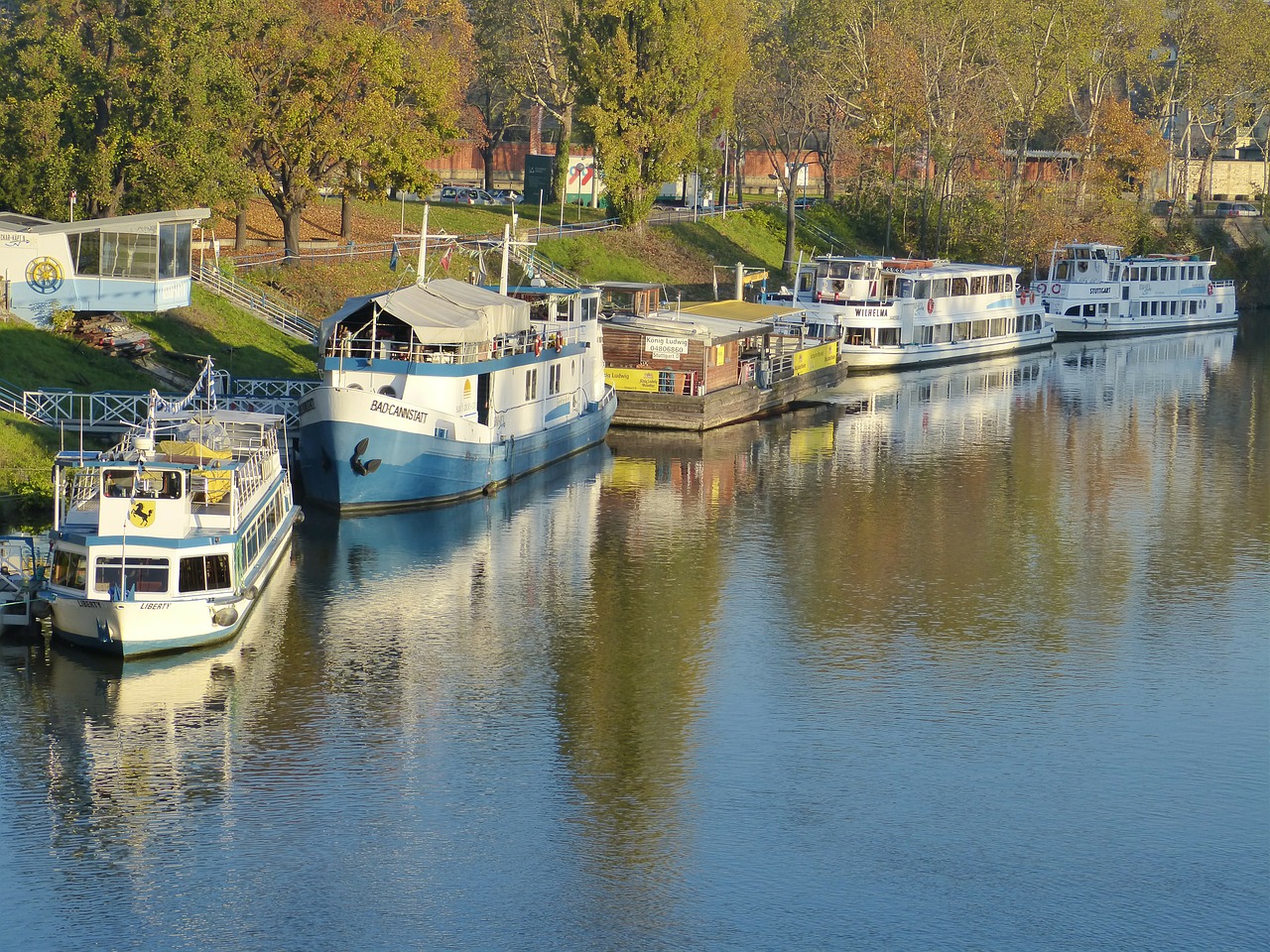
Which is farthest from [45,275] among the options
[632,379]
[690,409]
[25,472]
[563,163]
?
[563,163]

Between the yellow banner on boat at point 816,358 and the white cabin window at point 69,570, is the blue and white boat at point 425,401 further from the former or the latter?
the yellow banner on boat at point 816,358

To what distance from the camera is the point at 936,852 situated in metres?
28.3

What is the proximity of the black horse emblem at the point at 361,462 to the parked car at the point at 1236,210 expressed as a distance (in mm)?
112628

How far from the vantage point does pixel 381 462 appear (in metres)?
49.3

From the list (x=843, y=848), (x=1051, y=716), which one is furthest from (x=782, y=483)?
(x=843, y=848)

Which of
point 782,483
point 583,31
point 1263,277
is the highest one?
point 583,31

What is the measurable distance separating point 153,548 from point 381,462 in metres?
14.9

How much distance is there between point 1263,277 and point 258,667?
119 meters

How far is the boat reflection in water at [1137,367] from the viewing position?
83.7m

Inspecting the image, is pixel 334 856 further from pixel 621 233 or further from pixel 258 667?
pixel 621 233

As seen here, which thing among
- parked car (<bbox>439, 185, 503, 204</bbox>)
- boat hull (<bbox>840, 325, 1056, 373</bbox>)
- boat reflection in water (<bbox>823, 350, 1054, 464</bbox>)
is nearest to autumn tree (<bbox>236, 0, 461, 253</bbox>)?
boat reflection in water (<bbox>823, 350, 1054, 464</bbox>)

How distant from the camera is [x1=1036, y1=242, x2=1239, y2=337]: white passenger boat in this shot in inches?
4368

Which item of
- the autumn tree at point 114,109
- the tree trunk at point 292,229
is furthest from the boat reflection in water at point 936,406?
the autumn tree at point 114,109

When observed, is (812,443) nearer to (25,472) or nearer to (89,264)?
(89,264)
